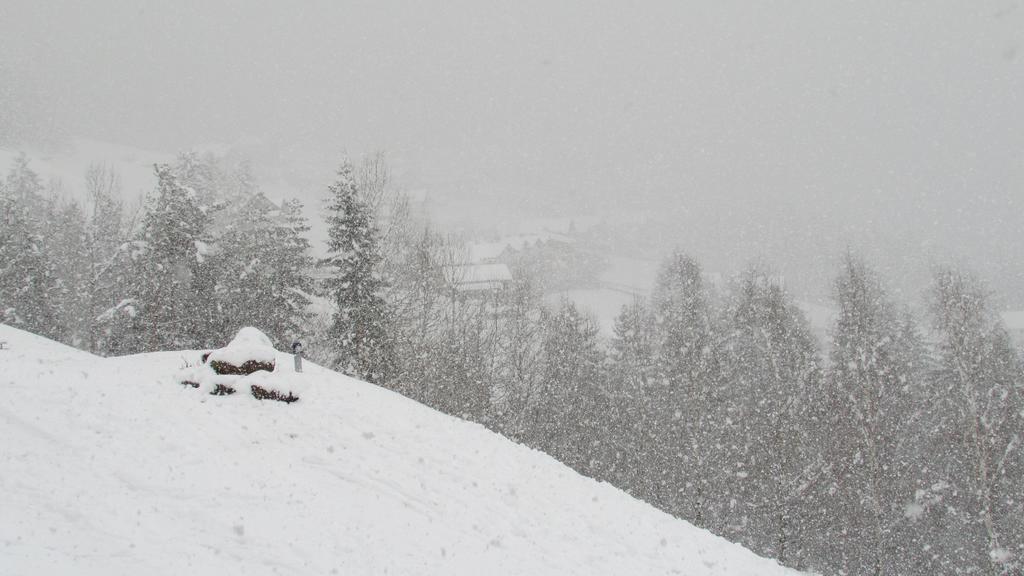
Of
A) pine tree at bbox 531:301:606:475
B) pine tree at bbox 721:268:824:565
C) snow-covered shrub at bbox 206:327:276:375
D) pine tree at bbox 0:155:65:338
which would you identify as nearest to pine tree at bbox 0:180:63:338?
pine tree at bbox 0:155:65:338

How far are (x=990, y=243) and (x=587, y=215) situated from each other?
3115 inches

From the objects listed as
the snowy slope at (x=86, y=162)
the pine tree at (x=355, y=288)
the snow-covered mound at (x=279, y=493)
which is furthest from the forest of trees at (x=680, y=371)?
the snowy slope at (x=86, y=162)

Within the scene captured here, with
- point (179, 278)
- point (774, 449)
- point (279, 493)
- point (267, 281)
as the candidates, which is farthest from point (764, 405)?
point (179, 278)

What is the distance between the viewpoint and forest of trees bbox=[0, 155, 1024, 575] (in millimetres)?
24172

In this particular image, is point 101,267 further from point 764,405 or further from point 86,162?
point 86,162

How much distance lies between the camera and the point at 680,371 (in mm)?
28688

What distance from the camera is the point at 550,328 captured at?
3453 cm

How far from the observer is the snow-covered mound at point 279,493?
7.67 m

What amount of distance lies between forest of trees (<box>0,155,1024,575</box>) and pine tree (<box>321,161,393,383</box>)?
9cm

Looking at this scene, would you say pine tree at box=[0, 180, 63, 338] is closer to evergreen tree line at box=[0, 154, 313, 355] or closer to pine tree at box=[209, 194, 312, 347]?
evergreen tree line at box=[0, 154, 313, 355]

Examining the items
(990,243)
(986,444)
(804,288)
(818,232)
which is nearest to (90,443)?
(986,444)

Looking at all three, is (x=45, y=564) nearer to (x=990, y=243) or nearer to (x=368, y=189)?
(x=368, y=189)

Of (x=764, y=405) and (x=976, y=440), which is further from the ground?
(x=764, y=405)

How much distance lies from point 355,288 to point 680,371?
16270 millimetres
